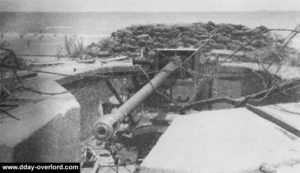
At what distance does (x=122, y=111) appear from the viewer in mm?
4270

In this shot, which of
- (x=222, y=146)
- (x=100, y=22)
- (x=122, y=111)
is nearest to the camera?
(x=222, y=146)

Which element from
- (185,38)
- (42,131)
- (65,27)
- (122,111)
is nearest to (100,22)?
(65,27)

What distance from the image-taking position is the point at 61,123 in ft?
13.9

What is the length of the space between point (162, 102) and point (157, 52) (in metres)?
1.20

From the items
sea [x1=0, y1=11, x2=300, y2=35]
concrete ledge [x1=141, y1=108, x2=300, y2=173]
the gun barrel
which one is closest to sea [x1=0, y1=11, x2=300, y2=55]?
sea [x1=0, y1=11, x2=300, y2=35]

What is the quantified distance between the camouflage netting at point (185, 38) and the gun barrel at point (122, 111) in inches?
152

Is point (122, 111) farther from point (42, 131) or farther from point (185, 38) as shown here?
point (185, 38)

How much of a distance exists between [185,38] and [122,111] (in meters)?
6.72

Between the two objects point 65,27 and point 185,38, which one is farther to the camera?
point 65,27

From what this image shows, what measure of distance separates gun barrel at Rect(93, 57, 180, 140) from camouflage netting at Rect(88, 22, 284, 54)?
3862 millimetres

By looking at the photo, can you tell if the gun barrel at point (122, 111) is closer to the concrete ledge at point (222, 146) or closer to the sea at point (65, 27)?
the concrete ledge at point (222, 146)

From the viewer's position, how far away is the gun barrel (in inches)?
141

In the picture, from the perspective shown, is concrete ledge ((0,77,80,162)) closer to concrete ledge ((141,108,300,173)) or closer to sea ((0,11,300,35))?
concrete ledge ((141,108,300,173))

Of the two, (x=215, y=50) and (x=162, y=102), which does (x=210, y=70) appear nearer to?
(x=162, y=102)
